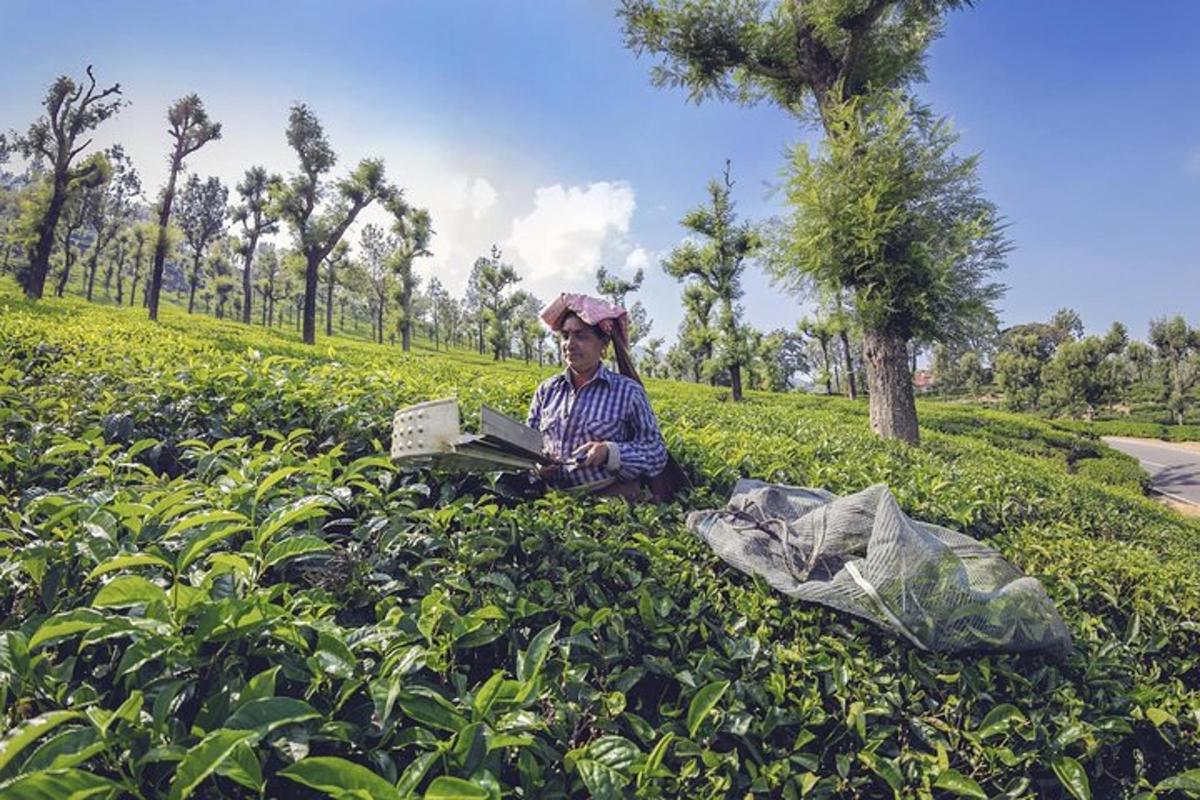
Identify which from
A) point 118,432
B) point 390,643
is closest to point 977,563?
point 390,643

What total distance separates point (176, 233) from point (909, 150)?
2818 cm

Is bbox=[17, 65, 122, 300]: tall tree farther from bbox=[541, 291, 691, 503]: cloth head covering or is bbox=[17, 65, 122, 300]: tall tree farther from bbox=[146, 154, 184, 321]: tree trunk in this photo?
bbox=[541, 291, 691, 503]: cloth head covering

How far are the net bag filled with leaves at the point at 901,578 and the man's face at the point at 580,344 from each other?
123 centimetres

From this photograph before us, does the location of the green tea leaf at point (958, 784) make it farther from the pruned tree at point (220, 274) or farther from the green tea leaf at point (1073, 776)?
the pruned tree at point (220, 274)

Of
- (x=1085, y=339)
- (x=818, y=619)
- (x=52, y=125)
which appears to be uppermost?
(x=52, y=125)

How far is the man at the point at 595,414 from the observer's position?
9.75 feet

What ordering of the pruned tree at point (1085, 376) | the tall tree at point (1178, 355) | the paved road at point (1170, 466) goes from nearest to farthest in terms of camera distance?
the paved road at point (1170, 466) → the pruned tree at point (1085, 376) → the tall tree at point (1178, 355)

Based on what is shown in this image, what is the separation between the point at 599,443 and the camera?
9.34ft

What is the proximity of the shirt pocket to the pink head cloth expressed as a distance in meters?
0.51

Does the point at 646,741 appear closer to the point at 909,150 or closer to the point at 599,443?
the point at 599,443

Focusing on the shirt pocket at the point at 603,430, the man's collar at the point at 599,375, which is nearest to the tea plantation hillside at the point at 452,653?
the shirt pocket at the point at 603,430

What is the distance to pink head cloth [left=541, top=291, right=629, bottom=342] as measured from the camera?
3.10 m

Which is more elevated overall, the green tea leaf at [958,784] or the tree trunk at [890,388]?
the tree trunk at [890,388]

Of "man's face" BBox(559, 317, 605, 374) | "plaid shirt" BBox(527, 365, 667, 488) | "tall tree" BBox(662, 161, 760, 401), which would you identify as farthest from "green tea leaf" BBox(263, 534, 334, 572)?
"tall tree" BBox(662, 161, 760, 401)
